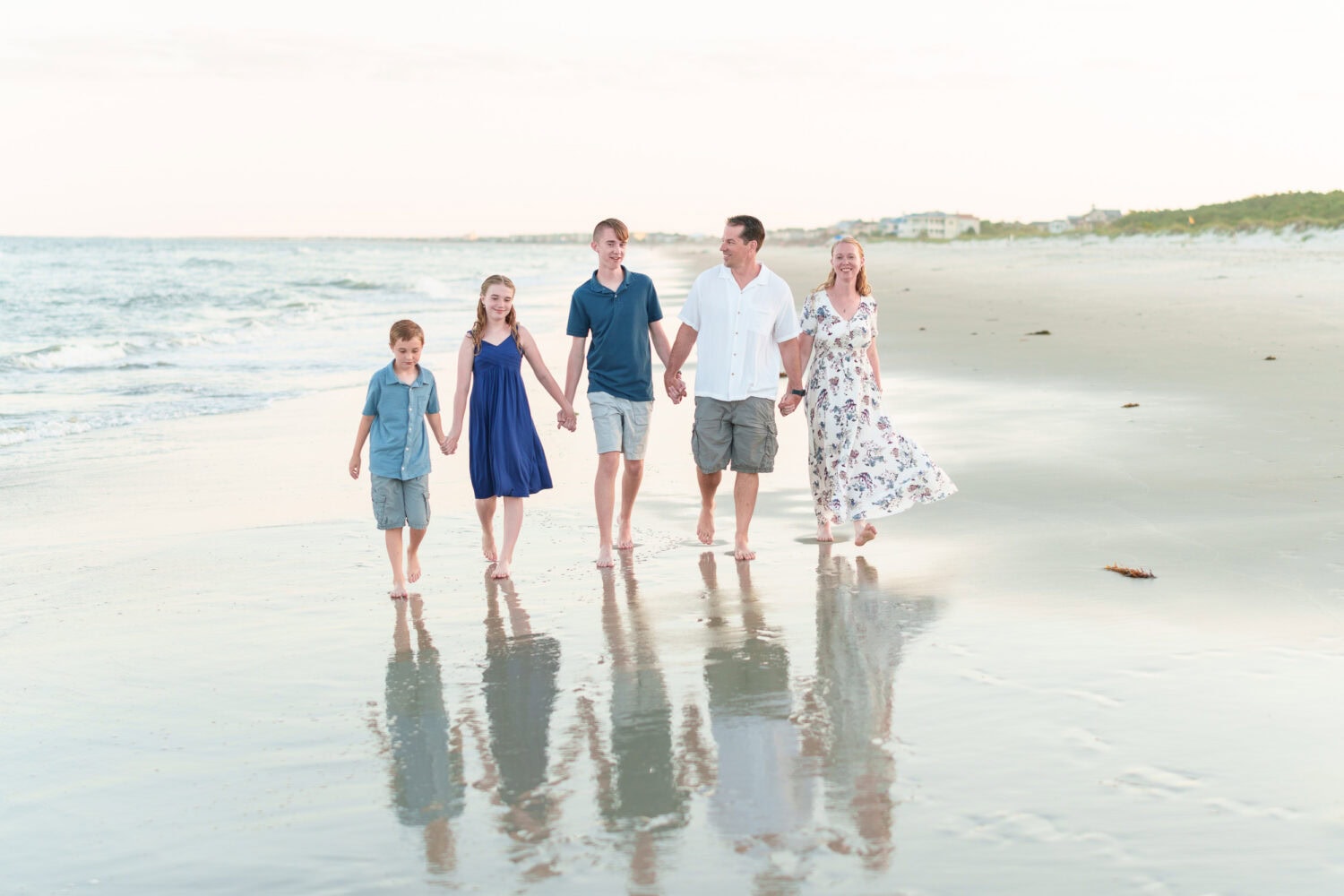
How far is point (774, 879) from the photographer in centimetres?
279

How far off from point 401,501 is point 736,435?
1.75m

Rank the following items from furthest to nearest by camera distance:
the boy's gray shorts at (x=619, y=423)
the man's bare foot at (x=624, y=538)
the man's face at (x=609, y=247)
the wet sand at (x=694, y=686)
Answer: the boy's gray shorts at (x=619, y=423), the man's bare foot at (x=624, y=538), the man's face at (x=609, y=247), the wet sand at (x=694, y=686)

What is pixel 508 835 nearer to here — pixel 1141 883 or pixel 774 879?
pixel 774 879

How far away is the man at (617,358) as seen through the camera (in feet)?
20.6

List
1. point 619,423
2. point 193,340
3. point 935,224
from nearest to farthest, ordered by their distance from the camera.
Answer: point 619,423 < point 193,340 < point 935,224

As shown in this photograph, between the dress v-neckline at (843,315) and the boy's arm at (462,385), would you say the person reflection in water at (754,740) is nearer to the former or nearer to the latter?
the boy's arm at (462,385)

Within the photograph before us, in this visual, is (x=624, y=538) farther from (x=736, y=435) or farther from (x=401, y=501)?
(x=401, y=501)

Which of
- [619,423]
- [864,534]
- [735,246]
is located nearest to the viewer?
[864,534]

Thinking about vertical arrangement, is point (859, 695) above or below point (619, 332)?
below

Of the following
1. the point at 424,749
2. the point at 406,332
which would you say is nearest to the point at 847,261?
the point at 406,332

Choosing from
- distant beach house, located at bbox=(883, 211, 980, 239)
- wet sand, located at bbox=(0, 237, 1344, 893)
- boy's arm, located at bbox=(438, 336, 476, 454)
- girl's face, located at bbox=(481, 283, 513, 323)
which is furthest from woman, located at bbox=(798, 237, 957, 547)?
distant beach house, located at bbox=(883, 211, 980, 239)

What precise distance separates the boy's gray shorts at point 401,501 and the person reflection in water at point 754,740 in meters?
1.47

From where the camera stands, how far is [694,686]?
415 centimetres

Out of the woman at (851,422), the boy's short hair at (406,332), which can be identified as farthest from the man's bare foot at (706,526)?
the boy's short hair at (406,332)
